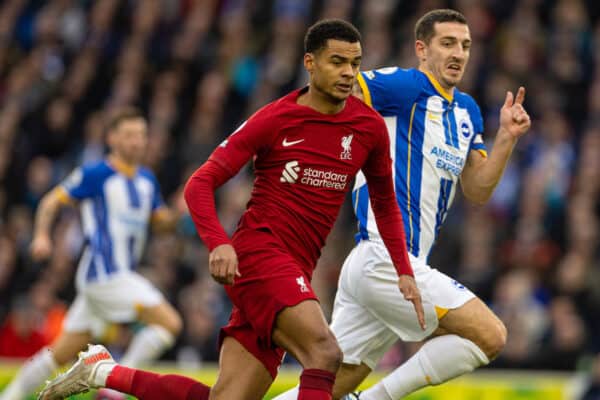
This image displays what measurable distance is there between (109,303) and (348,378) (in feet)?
12.8

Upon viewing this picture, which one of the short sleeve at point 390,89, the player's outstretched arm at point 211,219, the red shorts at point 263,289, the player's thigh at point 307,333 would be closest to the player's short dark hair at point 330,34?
the short sleeve at point 390,89

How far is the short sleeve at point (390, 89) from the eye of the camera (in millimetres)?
7473

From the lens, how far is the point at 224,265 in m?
6.29

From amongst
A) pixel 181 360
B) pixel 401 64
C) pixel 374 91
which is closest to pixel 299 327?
pixel 374 91

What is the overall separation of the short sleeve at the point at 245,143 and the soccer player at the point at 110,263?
15.2 feet

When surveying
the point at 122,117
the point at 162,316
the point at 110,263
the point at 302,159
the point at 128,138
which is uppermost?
the point at 302,159

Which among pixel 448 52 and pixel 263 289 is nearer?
pixel 263 289

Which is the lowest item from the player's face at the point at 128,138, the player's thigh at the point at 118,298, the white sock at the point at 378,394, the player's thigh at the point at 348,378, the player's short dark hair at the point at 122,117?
the player's thigh at the point at 118,298

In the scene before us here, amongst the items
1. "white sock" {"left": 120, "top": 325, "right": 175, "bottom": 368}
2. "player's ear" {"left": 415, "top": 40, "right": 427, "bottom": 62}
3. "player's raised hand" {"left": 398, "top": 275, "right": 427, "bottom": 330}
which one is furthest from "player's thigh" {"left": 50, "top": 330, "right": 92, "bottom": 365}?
"player's raised hand" {"left": 398, "top": 275, "right": 427, "bottom": 330}

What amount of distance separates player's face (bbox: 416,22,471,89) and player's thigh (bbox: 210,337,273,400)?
2139 millimetres

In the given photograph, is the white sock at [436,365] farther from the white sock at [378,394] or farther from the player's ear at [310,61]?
the player's ear at [310,61]

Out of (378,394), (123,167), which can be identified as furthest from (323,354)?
(123,167)

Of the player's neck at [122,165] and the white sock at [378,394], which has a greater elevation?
the player's neck at [122,165]

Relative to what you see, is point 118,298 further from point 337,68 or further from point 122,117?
point 337,68
